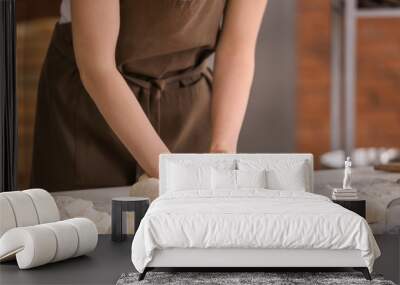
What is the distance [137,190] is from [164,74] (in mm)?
1046

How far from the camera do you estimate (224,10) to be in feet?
19.3

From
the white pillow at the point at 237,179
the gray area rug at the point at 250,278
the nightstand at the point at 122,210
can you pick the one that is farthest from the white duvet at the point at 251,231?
the nightstand at the point at 122,210

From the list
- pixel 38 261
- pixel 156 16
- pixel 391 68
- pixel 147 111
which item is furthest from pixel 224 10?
pixel 38 261

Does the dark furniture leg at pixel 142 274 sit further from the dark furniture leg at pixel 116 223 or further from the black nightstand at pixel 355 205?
the black nightstand at pixel 355 205

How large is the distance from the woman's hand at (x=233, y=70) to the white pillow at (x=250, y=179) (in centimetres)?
57

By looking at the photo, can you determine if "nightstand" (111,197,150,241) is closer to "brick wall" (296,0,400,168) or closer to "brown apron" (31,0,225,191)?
"brown apron" (31,0,225,191)

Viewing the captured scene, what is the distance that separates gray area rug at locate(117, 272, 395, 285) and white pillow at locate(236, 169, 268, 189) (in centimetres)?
107

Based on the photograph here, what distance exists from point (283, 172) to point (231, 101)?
33.2 inches

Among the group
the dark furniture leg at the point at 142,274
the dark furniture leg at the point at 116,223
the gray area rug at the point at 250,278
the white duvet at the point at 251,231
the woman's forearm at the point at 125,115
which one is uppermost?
the woman's forearm at the point at 125,115

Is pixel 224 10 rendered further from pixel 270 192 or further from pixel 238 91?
pixel 270 192

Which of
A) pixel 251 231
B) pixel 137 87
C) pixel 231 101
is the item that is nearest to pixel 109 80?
pixel 137 87

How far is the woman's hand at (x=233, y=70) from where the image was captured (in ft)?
19.3

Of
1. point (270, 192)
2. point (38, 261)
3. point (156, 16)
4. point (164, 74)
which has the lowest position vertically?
point (38, 261)

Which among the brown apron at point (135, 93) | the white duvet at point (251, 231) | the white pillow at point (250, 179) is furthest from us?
the brown apron at point (135, 93)
